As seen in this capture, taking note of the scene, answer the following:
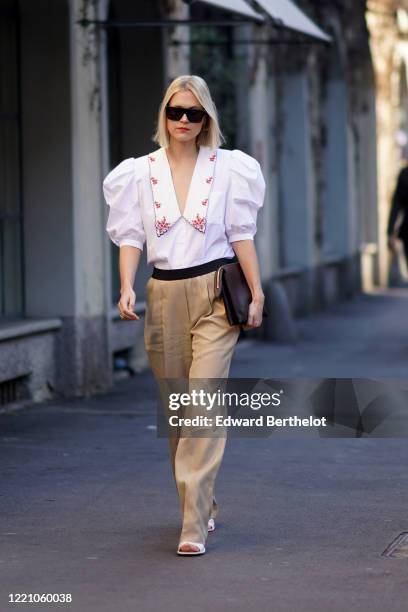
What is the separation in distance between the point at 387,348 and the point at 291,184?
5502 mm

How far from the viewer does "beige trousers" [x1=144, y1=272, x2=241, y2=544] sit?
233 inches

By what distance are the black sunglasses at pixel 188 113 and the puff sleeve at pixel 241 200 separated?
222 millimetres

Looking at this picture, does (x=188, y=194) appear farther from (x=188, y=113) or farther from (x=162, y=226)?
(x=188, y=113)

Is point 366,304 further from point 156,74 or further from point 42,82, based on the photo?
point 42,82

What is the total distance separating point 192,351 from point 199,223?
49 centimetres

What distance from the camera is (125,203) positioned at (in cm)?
608

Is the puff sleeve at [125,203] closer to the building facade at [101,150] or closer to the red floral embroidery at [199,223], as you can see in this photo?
the red floral embroidery at [199,223]

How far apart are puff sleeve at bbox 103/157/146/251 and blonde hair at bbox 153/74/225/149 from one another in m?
0.18

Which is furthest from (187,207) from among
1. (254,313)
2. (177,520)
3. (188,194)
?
(177,520)

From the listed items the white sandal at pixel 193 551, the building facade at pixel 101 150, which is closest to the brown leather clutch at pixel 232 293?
the white sandal at pixel 193 551

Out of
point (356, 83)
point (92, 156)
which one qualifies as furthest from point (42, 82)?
point (356, 83)

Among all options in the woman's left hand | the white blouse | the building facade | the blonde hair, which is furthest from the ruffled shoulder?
the building facade

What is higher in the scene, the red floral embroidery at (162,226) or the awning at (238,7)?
the awning at (238,7)

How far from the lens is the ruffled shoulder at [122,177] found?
19.9 feet
